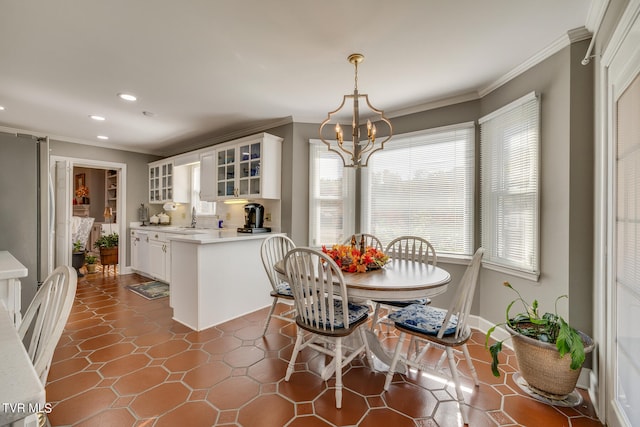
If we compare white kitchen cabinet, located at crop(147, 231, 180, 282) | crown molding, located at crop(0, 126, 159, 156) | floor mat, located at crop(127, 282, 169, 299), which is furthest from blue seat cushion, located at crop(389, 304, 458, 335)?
crown molding, located at crop(0, 126, 159, 156)

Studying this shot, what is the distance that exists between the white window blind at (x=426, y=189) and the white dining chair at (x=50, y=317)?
10.2 feet

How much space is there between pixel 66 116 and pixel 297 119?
3097mm

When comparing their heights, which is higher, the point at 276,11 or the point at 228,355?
the point at 276,11

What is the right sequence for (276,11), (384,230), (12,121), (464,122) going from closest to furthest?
(276,11) < (464,122) < (384,230) < (12,121)

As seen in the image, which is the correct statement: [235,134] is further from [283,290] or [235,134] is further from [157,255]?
[283,290]

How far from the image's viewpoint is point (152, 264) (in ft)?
16.1

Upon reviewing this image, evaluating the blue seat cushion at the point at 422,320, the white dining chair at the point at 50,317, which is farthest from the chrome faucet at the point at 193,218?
the blue seat cushion at the point at 422,320

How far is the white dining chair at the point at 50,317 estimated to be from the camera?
94 cm

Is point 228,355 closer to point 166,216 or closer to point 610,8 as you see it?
point 610,8

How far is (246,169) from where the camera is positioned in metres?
4.01

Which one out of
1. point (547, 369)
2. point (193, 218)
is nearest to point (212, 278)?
point (193, 218)

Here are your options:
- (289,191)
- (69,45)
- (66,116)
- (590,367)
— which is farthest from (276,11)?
(66,116)

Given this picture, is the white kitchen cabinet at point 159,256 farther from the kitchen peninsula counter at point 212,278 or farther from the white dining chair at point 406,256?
the white dining chair at point 406,256

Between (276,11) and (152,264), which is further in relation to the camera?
(152,264)
